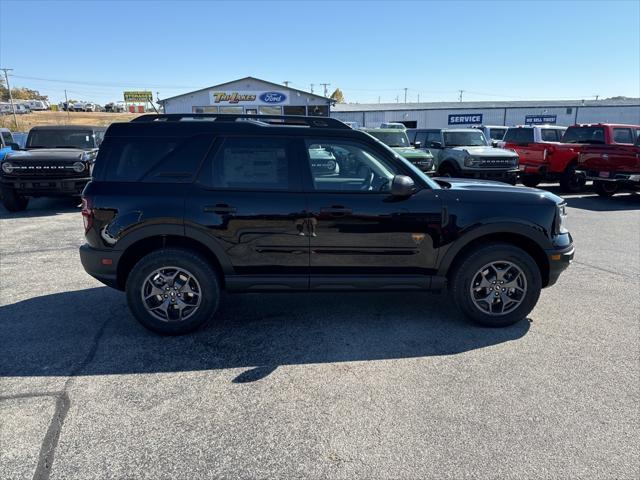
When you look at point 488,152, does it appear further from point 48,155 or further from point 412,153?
point 48,155

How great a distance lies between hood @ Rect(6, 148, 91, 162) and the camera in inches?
389

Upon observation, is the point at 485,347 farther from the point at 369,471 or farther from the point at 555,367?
the point at 369,471

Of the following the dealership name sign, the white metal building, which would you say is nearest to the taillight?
the dealership name sign

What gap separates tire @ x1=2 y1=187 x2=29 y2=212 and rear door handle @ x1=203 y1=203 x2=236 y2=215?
8.62 meters

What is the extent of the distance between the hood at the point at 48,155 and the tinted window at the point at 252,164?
771cm

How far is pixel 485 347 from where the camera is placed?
3873 mm

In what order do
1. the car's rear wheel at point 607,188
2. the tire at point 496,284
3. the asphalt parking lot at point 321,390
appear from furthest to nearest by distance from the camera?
the car's rear wheel at point 607,188 < the tire at point 496,284 < the asphalt parking lot at point 321,390

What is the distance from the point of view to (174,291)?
13.3 ft

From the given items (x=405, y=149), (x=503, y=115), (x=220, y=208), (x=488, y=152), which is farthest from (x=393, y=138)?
(x=503, y=115)

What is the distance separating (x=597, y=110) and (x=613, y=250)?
38.5m

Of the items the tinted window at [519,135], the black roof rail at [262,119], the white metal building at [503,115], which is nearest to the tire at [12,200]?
the black roof rail at [262,119]

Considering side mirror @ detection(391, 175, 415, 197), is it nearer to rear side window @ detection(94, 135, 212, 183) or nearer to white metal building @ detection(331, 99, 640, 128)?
rear side window @ detection(94, 135, 212, 183)

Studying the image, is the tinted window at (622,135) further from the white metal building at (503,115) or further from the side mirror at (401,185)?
the white metal building at (503,115)

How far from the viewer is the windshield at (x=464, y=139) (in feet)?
46.8
